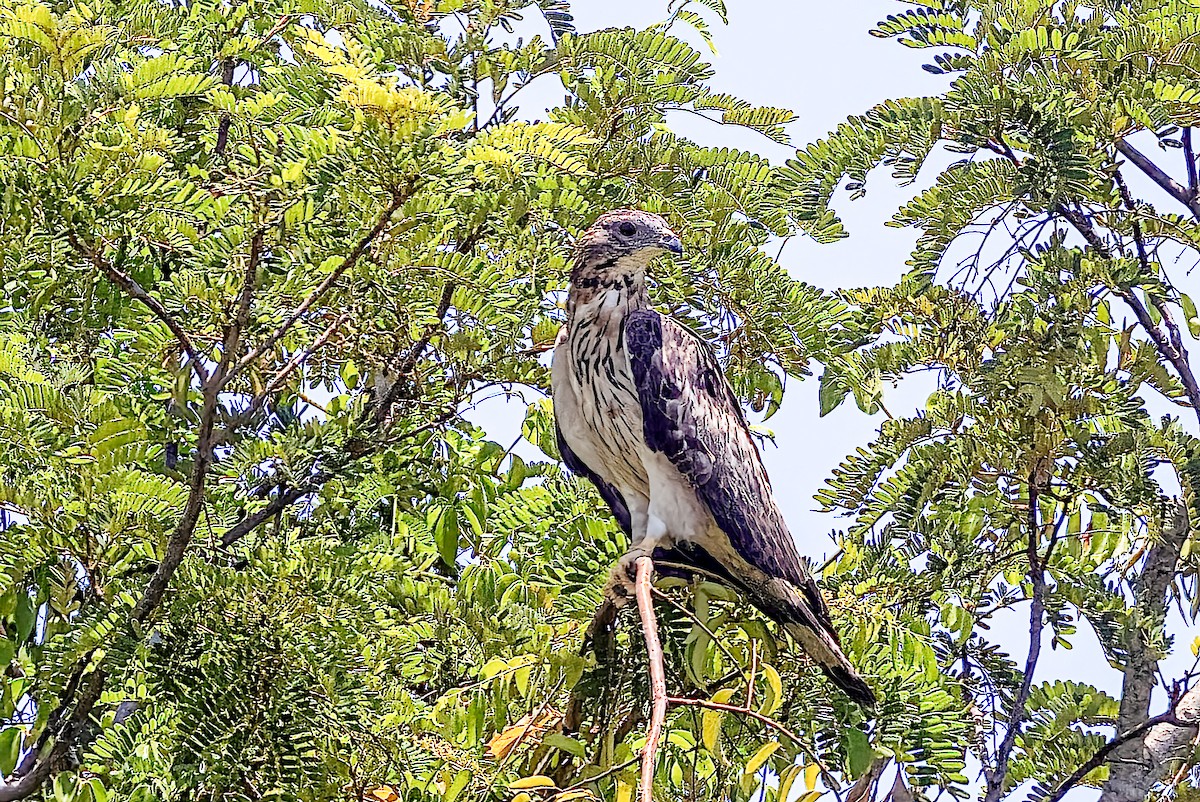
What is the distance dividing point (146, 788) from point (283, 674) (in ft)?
1.34

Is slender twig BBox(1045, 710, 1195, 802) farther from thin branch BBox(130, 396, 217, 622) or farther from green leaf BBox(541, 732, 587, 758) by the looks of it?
thin branch BBox(130, 396, 217, 622)

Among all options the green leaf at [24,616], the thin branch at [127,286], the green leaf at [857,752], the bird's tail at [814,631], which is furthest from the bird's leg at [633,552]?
the green leaf at [24,616]

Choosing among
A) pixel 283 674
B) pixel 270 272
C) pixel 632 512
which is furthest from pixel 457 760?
pixel 270 272

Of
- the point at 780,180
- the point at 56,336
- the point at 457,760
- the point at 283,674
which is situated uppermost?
the point at 780,180

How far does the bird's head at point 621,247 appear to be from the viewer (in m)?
3.39

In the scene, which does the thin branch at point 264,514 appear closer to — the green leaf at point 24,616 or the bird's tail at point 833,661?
the green leaf at point 24,616

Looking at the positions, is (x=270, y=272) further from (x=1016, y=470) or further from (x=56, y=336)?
(x=1016, y=470)

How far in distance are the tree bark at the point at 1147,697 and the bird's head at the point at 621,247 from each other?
5.06 feet

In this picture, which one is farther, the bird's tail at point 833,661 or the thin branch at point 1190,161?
the thin branch at point 1190,161

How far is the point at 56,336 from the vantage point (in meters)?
4.25

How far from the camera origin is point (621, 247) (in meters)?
3.40

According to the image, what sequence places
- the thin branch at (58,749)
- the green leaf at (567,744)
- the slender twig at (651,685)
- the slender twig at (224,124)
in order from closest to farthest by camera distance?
the slender twig at (651,685), the green leaf at (567,744), the thin branch at (58,749), the slender twig at (224,124)

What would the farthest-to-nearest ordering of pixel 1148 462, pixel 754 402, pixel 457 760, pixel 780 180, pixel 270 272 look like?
pixel 754 402, pixel 780 180, pixel 1148 462, pixel 270 272, pixel 457 760

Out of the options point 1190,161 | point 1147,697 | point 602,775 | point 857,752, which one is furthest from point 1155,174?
point 602,775
